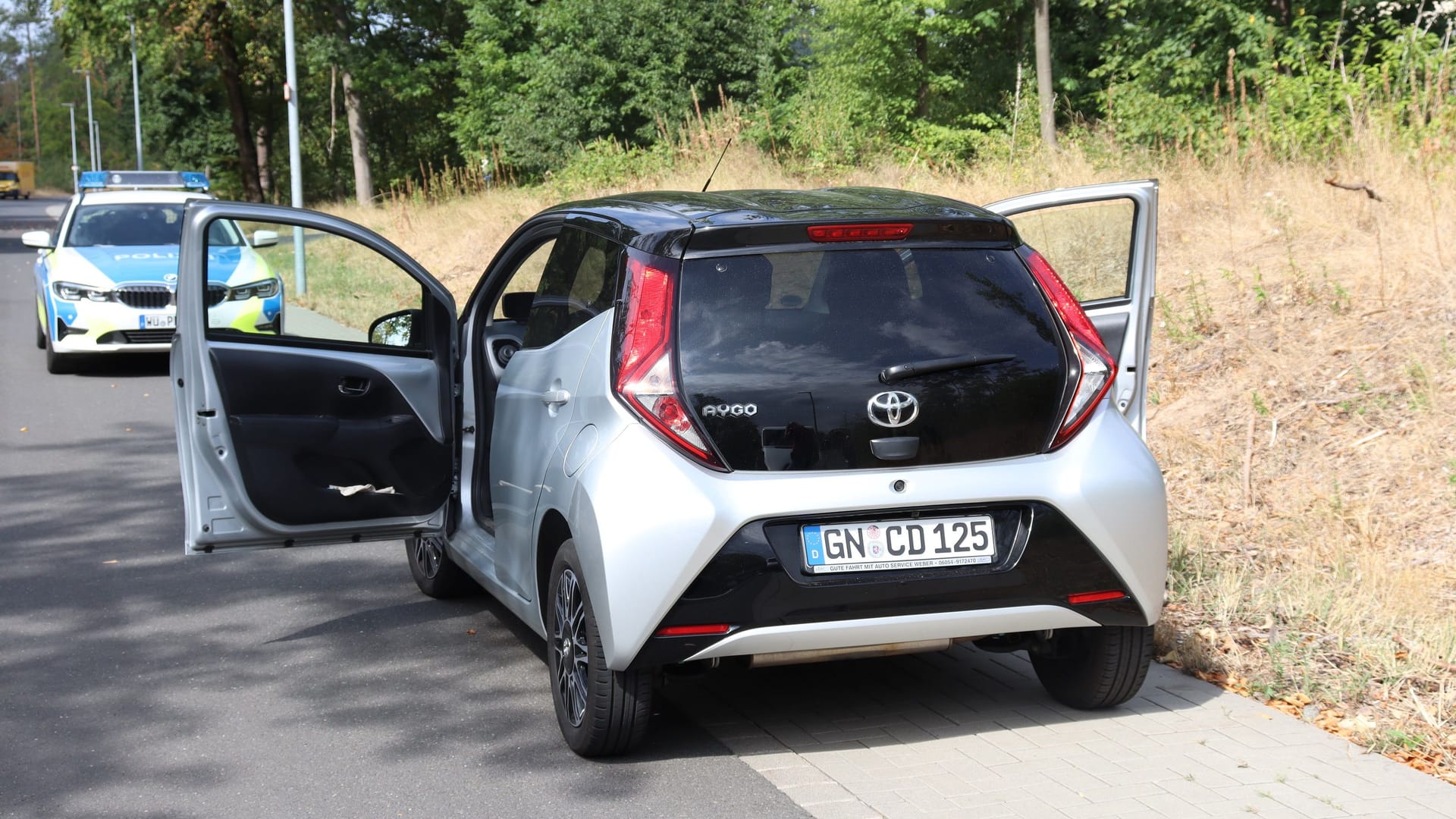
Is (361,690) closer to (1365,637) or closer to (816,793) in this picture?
(816,793)

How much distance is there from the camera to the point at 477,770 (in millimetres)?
4484

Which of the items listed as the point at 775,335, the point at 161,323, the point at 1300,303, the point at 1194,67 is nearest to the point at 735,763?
the point at 775,335

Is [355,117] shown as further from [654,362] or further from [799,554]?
[799,554]

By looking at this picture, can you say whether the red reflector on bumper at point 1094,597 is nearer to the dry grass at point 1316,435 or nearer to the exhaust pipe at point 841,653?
the exhaust pipe at point 841,653

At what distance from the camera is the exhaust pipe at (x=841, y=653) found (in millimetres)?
4297

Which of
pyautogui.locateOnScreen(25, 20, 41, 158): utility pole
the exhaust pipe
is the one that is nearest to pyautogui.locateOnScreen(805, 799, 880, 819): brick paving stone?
the exhaust pipe

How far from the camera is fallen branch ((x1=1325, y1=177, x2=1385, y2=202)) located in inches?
410

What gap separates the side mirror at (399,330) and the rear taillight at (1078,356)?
8.37ft

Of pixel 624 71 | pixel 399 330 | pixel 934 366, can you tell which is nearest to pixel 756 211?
pixel 934 366

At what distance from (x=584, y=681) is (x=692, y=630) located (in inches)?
22.5

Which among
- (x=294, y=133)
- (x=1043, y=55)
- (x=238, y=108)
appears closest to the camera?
(x=294, y=133)

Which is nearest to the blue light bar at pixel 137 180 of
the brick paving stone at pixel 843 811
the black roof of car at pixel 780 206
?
the black roof of car at pixel 780 206

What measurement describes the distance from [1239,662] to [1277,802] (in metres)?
1.30

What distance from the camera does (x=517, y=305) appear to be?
6.15 m
